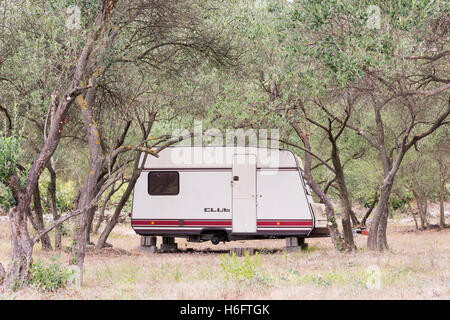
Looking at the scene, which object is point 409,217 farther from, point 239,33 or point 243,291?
point 243,291

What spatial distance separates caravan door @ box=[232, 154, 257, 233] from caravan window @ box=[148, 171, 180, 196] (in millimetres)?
1817

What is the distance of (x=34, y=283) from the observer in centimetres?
802

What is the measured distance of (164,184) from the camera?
16750 millimetres

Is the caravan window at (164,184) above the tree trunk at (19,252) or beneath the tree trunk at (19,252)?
above

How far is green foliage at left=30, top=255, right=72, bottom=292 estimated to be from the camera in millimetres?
8094

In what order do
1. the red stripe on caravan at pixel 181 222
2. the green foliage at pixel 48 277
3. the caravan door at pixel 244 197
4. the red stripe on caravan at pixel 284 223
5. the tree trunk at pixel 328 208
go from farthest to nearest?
the red stripe on caravan at pixel 181 222, the caravan door at pixel 244 197, the red stripe on caravan at pixel 284 223, the tree trunk at pixel 328 208, the green foliage at pixel 48 277

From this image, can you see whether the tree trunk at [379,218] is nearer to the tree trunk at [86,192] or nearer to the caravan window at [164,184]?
the caravan window at [164,184]

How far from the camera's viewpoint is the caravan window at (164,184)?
1669cm

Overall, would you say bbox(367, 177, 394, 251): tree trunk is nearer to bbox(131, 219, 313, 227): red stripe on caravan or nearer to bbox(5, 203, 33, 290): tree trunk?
bbox(131, 219, 313, 227): red stripe on caravan

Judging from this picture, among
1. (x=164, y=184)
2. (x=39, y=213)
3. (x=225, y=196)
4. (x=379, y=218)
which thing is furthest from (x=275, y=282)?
(x=39, y=213)

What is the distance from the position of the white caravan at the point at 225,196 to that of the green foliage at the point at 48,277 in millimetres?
8207

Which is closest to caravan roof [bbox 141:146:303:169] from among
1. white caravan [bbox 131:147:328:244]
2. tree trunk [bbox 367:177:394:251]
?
white caravan [bbox 131:147:328:244]

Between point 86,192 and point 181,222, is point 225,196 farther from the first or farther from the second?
point 86,192

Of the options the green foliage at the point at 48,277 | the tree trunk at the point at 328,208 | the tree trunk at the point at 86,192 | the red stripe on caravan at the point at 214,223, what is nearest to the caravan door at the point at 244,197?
the red stripe on caravan at the point at 214,223
